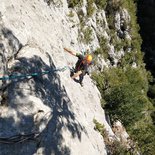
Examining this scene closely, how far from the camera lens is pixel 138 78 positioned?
80.5 feet

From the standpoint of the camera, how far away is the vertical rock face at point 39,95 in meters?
9.23

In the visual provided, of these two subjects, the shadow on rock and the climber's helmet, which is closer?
the shadow on rock

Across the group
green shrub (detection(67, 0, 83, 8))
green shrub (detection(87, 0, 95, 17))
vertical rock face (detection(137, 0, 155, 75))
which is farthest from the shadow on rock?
vertical rock face (detection(137, 0, 155, 75))

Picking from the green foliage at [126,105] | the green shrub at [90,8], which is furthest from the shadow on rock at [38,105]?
the green shrub at [90,8]

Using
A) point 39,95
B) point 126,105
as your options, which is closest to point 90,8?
point 126,105

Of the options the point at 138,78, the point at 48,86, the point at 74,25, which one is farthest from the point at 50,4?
the point at 138,78

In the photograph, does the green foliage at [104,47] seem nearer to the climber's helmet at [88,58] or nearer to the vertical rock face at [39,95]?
the vertical rock face at [39,95]

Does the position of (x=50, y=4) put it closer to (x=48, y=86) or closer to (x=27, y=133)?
(x=48, y=86)

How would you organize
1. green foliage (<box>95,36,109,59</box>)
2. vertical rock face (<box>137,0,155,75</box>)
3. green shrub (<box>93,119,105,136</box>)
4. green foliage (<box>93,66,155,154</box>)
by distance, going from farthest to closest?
1. vertical rock face (<box>137,0,155,75</box>)
2. green foliage (<box>95,36,109,59</box>)
3. green foliage (<box>93,66,155,154</box>)
4. green shrub (<box>93,119,105,136</box>)

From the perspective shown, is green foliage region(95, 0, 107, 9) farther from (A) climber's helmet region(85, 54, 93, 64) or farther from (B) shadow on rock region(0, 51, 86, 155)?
(B) shadow on rock region(0, 51, 86, 155)

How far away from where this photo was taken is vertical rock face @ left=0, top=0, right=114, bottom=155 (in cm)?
923

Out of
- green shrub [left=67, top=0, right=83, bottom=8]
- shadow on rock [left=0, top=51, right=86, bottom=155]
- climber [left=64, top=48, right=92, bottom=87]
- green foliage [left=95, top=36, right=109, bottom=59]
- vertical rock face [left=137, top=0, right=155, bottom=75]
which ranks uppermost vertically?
vertical rock face [left=137, top=0, right=155, bottom=75]

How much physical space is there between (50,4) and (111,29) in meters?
8.90

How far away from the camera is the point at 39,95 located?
1029 centimetres
